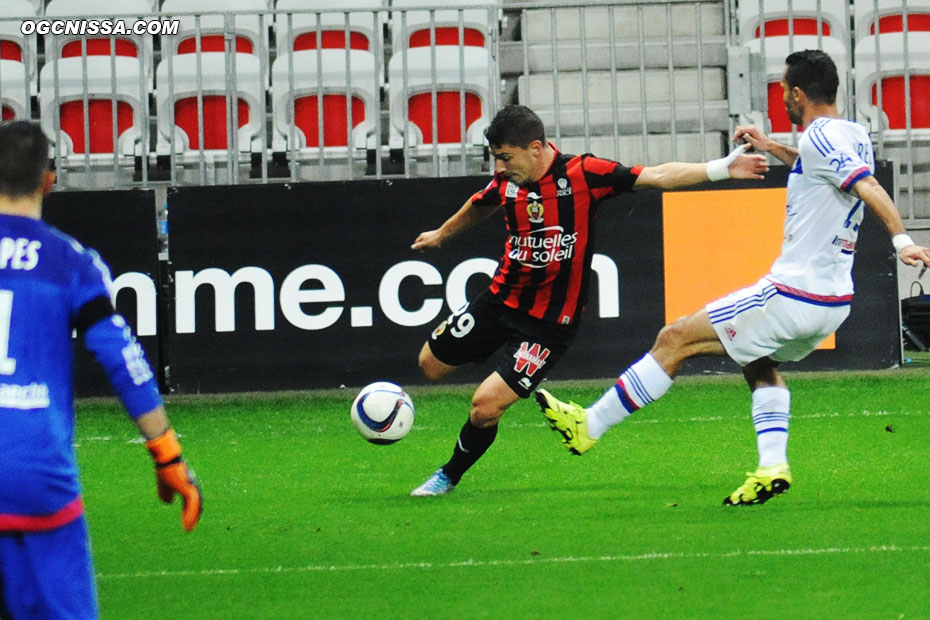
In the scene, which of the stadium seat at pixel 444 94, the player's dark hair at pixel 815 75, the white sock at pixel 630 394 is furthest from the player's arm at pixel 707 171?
the stadium seat at pixel 444 94

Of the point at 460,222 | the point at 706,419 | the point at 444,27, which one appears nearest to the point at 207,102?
the point at 444,27

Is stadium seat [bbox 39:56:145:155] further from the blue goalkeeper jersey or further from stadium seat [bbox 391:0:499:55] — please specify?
the blue goalkeeper jersey

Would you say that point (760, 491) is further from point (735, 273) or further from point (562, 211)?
point (735, 273)

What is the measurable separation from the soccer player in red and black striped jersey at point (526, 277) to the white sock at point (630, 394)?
497 millimetres

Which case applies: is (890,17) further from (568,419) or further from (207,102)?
(568,419)

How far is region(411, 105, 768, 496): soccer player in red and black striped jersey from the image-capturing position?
691 centimetres

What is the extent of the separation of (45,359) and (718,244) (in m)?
8.89

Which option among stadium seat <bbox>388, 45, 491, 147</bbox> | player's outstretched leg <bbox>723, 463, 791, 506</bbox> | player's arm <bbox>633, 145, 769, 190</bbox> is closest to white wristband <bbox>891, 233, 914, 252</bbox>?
player's arm <bbox>633, 145, 769, 190</bbox>

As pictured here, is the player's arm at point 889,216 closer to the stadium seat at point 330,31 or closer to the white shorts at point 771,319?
the white shorts at point 771,319

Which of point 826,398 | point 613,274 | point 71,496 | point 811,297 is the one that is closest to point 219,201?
point 613,274

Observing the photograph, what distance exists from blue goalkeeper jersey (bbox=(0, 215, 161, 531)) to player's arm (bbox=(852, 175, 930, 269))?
140 inches

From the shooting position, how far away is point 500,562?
5305 millimetres

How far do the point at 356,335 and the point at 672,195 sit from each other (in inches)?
114

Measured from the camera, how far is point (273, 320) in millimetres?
11586
